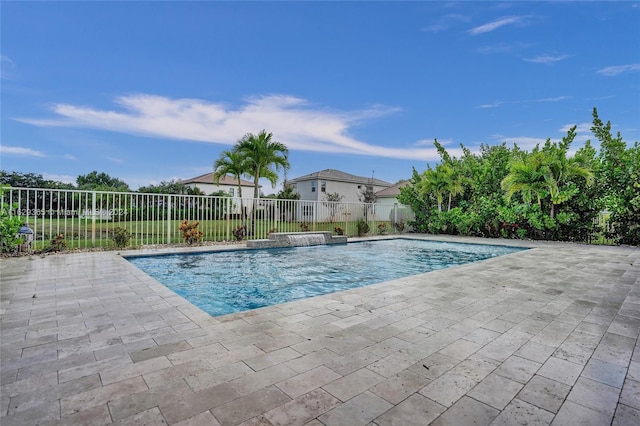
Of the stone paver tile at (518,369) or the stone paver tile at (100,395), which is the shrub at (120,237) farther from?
the stone paver tile at (518,369)

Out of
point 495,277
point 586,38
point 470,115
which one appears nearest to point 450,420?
point 495,277

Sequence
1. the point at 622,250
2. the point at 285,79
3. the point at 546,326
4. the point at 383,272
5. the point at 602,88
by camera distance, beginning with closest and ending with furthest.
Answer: the point at 546,326 → the point at 383,272 → the point at 622,250 → the point at 602,88 → the point at 285,79

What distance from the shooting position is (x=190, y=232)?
10859mm

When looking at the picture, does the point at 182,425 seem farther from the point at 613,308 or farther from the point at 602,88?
the point at 602,88

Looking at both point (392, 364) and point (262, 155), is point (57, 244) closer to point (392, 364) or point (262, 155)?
point (262, 155)

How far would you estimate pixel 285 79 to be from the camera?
16641mm

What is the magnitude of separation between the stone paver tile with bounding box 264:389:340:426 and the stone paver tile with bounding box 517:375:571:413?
1297 mm

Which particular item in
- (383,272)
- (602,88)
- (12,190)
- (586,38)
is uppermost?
(586,38)

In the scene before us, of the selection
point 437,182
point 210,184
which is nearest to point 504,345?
point 437,182

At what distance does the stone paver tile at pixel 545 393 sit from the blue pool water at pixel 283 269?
11.7 feet

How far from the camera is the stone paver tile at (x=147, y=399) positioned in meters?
1.95

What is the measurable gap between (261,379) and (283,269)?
5.66 meters

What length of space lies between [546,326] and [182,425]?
372 centimetres

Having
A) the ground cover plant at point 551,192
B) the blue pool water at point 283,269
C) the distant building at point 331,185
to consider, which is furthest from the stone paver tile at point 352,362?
the distant building at point 331,185
